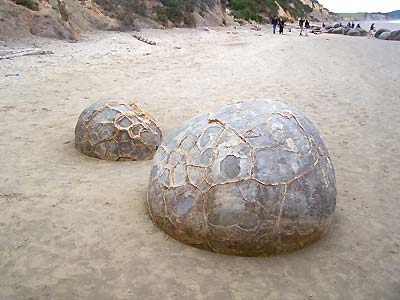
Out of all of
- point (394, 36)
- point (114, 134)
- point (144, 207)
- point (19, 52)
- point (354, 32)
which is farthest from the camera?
point (354, 32)

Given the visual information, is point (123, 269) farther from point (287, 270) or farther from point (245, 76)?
point (245, 76)

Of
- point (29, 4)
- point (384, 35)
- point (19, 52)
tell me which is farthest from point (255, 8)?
point (19, 52)

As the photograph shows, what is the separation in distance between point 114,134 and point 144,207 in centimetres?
153

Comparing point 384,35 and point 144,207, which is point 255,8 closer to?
point 384,35

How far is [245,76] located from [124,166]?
6354 mm

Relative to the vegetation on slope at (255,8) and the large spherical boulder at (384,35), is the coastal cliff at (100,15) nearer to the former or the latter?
the vegetation on slope at (255,8)

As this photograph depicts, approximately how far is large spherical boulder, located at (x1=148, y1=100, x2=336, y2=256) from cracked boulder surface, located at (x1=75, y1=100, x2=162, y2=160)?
1.79 meters

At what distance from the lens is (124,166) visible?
15.7ft

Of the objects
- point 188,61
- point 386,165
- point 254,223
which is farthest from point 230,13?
point 254,223

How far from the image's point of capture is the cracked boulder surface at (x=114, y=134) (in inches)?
194

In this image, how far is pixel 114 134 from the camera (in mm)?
4914

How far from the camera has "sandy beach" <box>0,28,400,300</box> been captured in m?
2.67

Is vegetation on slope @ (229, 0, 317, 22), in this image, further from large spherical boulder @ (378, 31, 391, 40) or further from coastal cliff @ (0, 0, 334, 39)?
large spherical boulder @ (378, 31, 391, 40)

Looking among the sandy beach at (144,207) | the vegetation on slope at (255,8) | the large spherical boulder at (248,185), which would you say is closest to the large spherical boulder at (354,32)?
the vegetation on slope at (255,8)
